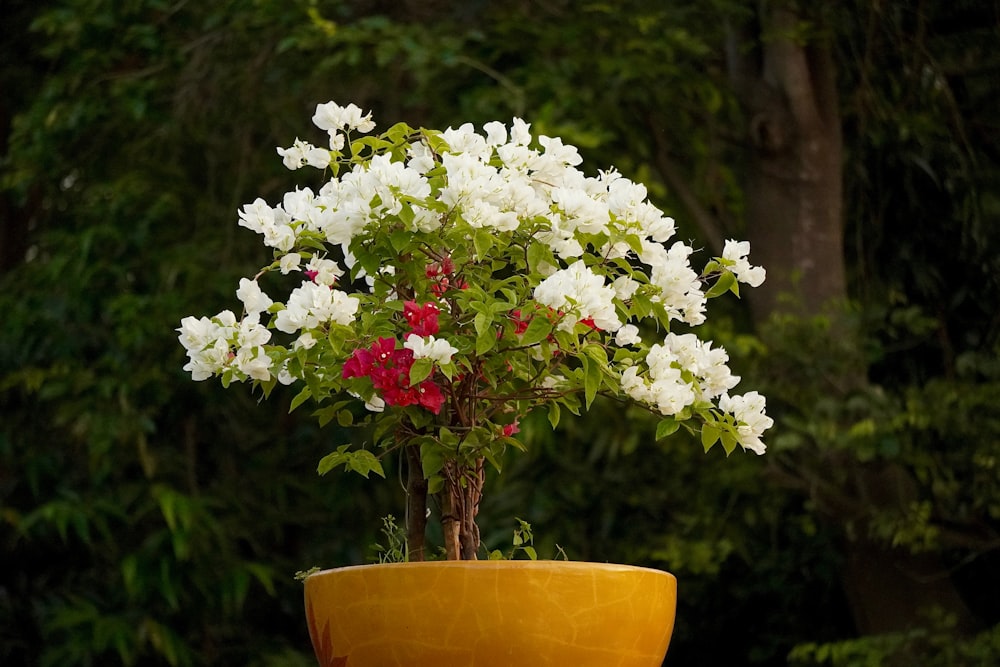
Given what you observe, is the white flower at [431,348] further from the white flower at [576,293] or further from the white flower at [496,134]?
the white flower at [496,134]

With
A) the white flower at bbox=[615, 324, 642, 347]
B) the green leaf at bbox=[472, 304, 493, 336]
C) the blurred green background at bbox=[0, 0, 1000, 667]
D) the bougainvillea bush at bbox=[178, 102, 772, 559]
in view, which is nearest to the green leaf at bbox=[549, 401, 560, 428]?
the bougainvillea bush at bbox=[178, 102, 772, 559]

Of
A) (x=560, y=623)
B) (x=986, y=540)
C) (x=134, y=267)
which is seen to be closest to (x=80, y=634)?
(x=134, y=267)

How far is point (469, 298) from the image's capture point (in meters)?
1.45

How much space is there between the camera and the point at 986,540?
3617 millimetres

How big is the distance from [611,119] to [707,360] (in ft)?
8.06

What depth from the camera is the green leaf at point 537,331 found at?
1.37 meters

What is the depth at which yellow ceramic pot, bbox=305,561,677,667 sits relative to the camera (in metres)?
1.34

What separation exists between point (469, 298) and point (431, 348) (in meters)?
0.09

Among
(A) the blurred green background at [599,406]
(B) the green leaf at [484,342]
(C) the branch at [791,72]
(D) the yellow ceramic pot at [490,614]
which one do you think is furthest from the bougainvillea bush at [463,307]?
(C) the branch at [791,72]

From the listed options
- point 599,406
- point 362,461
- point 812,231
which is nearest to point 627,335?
point 362,461

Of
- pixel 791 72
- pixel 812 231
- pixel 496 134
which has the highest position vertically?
pixel 496 134

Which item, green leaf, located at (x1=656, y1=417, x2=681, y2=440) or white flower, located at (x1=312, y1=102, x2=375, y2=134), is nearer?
green leaf, located at (x1=656, y1=417, x2=681, y2=440)

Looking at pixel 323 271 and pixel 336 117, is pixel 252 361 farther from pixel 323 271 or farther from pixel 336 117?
pixel 336 117

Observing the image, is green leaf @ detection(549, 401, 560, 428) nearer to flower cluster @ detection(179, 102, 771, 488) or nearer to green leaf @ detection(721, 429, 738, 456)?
flower cluster @ detection(179, 102, 771, 488)
